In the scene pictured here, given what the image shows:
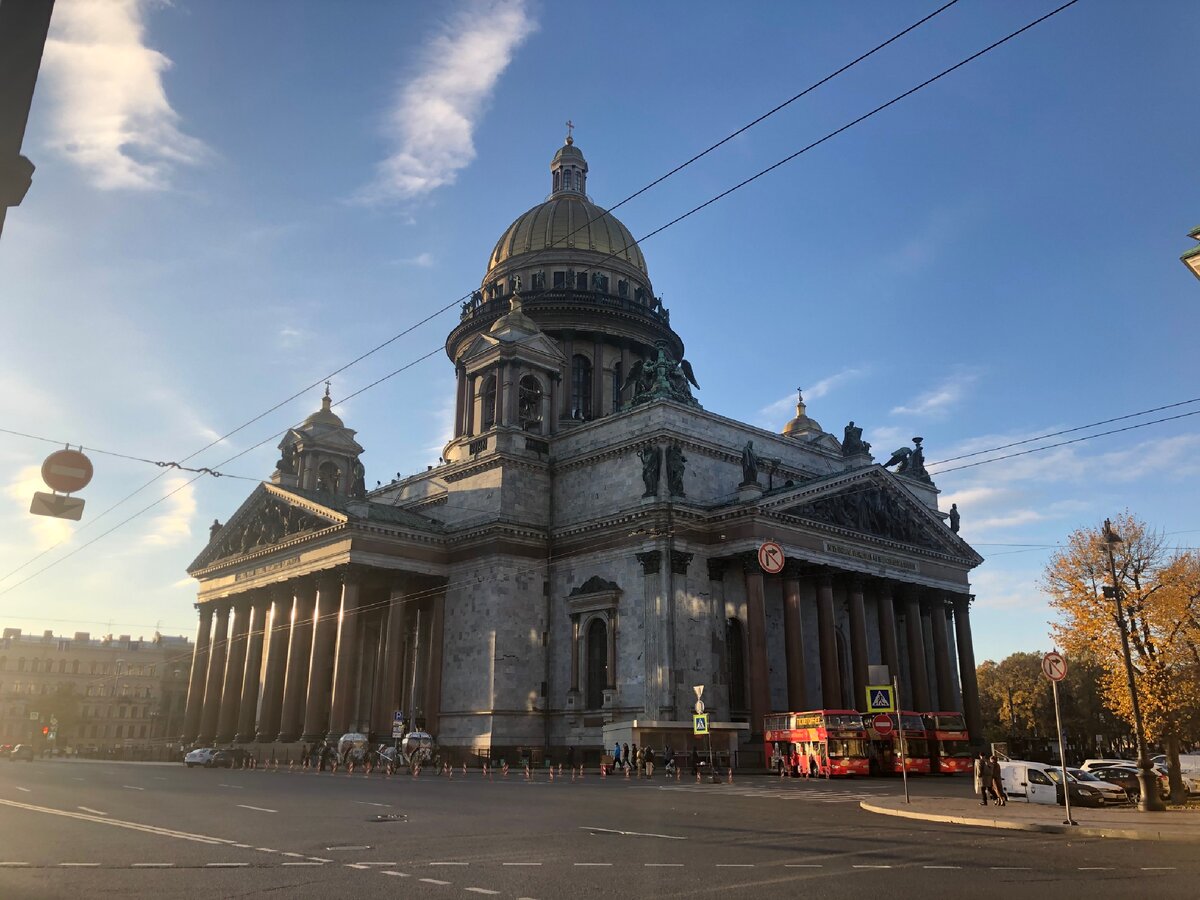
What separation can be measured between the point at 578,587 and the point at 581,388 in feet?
64.2

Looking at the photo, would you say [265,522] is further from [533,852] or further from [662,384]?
[533,852]

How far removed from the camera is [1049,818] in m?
20.4

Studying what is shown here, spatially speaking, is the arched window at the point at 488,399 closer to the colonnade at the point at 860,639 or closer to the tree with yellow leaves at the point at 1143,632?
the colonnade at the point at 860,639

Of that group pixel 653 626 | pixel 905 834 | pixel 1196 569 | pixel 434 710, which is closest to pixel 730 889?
pixel 905 834

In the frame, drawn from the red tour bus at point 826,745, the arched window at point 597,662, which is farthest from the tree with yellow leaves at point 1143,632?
the arched window at point 597,662

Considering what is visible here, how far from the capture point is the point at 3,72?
6816 mm

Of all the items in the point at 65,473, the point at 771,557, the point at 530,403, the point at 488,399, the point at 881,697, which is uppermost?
the point at 488,399

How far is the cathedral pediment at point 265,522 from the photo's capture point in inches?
2057

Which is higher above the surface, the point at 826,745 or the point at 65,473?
the point at 65,473

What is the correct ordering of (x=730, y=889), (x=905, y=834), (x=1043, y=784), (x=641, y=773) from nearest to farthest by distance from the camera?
(x=730, y=889) → (x=905, y=834) → (x=1043, y=784) → (x=641, y=773)

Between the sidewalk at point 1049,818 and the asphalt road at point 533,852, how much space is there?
1044mm

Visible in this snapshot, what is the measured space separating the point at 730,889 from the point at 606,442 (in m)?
41.2

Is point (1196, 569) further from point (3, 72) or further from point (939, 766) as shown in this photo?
point (3, 72)

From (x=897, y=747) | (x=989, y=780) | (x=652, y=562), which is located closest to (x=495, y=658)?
(x=652, y=562)
